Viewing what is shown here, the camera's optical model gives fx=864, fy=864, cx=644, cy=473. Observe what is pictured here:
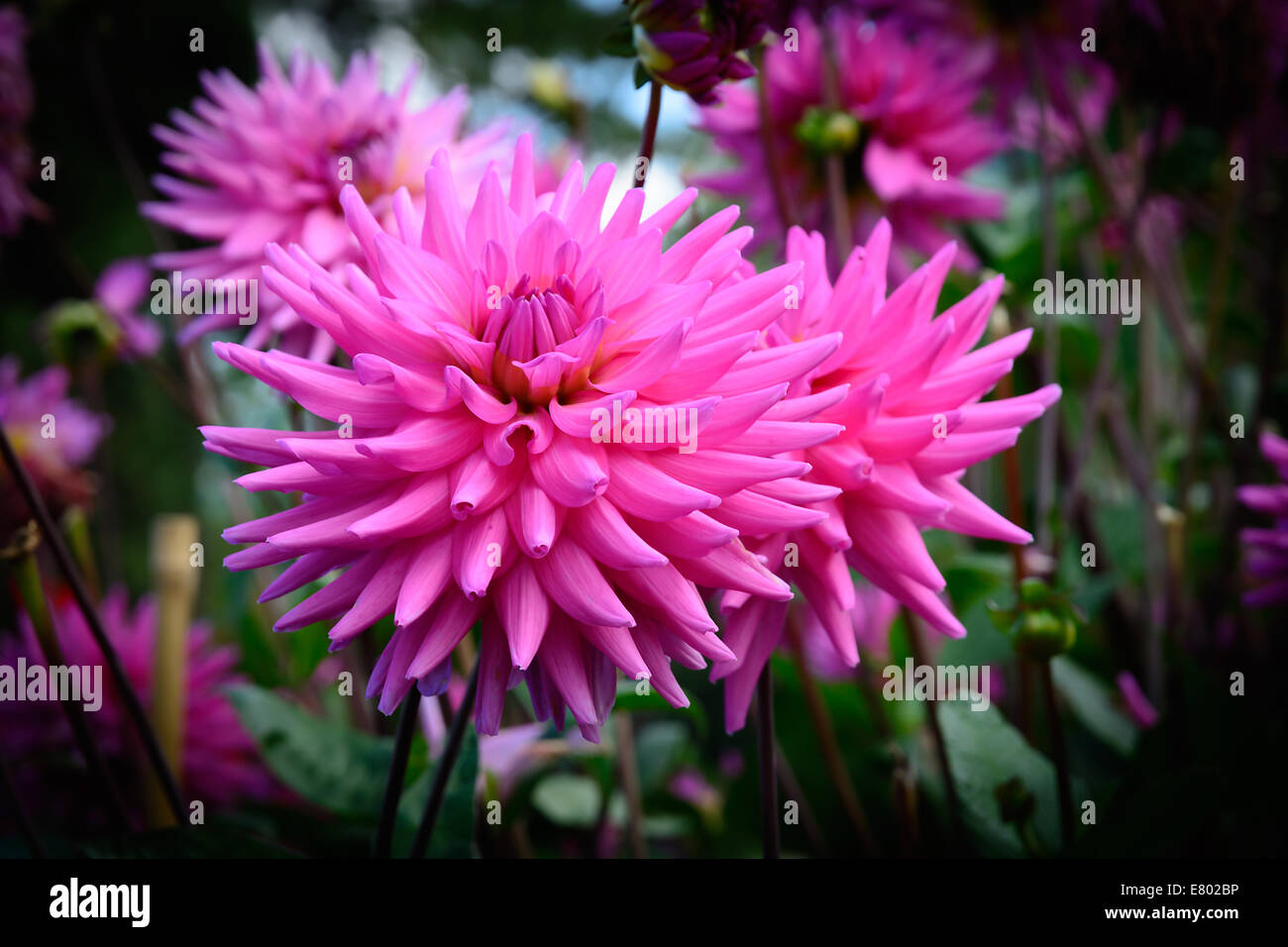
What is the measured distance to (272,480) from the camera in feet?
0.91

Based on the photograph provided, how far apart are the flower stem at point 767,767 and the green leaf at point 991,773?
5.0 inches

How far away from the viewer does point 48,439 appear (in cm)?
79

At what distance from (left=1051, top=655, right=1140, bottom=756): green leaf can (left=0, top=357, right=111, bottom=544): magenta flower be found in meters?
0.71

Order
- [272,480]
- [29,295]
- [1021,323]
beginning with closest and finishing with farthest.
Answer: [272,480] < [1021,323] < [29,295]

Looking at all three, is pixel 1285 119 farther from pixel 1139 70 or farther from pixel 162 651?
pixel 162 651

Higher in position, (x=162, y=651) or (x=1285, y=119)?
(x=1285, y=119)

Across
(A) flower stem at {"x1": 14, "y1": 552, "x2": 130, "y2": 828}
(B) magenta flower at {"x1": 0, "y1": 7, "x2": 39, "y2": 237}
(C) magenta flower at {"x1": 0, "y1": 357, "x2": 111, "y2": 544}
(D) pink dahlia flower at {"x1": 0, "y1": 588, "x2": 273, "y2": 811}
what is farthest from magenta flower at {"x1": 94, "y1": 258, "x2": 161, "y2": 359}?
(A) flower stem at {"x1": 14, "y1": 552, "x2": 130, "y2": 828}

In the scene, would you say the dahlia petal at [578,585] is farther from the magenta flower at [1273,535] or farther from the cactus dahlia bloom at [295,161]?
the magenta flower at [1273,535]

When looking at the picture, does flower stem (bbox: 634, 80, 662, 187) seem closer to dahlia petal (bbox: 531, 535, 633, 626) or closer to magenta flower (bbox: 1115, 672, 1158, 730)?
dahlia petal (bbox: 531, 535, 633, 626)

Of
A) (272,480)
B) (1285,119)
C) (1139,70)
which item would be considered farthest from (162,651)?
(1285,119)

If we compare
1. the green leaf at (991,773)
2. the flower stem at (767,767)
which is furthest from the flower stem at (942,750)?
the flower stem at (767,767)

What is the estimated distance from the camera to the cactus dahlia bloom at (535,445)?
10.7 inches

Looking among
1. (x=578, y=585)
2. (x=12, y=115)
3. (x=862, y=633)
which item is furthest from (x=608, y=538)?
(x=12, y=115)
